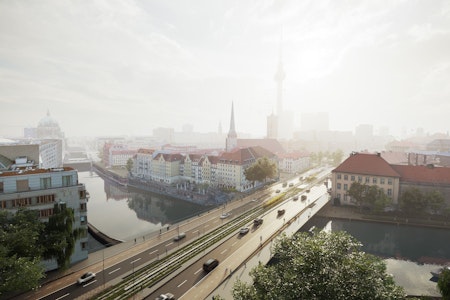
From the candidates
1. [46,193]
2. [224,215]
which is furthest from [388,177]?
[46,193]

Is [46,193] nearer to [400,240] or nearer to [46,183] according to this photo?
[46,183]

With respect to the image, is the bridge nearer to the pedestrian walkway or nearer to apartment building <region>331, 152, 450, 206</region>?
apartment building <region>331, 152, 450, 206</region>

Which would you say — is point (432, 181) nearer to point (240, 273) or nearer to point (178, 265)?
point (240, 273)

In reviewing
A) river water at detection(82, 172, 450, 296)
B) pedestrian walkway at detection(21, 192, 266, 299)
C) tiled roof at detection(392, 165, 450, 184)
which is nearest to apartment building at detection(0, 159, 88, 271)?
pedestrian walkway at detection(21, 192, 266, 299)

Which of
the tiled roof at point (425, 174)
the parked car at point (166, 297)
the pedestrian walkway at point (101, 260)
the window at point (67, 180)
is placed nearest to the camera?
the parked car at point (166, 297)

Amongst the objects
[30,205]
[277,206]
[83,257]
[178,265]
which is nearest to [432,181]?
[277,206]

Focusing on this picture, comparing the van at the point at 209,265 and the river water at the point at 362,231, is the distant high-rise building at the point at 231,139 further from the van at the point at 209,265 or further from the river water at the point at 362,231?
the van at the point at 209,265

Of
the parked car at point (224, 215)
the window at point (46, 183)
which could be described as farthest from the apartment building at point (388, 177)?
the window at point (46, 183)
